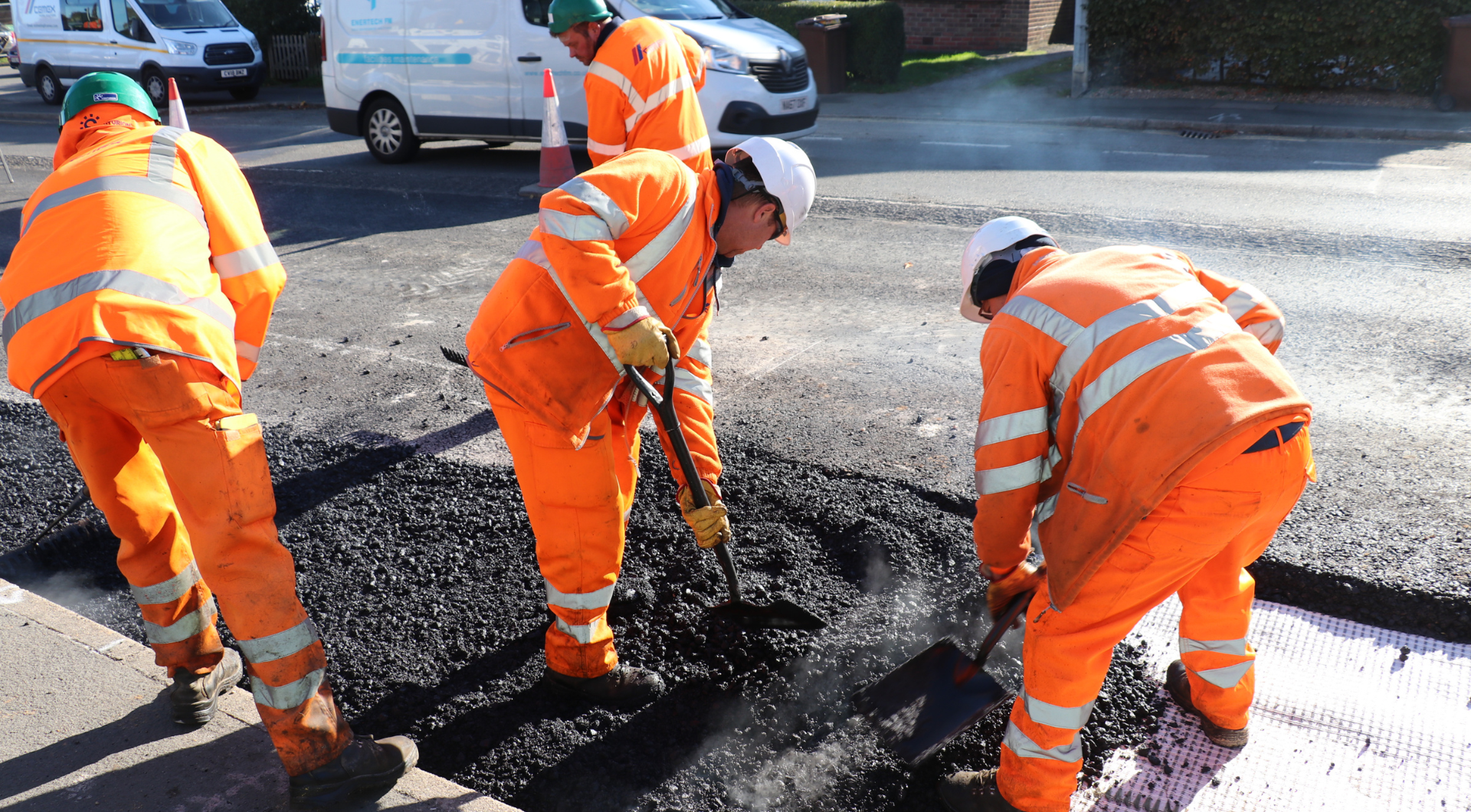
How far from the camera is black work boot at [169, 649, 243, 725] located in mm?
2551

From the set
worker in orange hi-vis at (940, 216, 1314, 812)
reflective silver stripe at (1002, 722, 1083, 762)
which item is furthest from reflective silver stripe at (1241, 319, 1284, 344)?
reflective silver stripe at (1002, 722, 1083, 762)

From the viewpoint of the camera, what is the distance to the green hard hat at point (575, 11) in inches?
189

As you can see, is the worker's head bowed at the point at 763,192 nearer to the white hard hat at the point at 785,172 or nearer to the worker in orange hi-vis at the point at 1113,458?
the white hard hat at the point at 785,172

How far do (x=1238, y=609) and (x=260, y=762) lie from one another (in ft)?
8.03

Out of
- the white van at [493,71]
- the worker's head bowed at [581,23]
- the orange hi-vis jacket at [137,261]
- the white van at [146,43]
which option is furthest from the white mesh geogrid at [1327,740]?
the white van at [146,43]

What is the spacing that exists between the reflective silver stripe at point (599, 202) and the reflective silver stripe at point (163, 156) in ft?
3.20

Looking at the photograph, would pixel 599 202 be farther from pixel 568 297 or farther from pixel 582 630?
pixel 582 630

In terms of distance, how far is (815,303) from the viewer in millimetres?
5922

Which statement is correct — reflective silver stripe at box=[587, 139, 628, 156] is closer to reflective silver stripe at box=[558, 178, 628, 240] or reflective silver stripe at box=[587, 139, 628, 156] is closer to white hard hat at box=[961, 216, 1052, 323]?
reflective silver stripe at box=[558, 178, 628, 240]

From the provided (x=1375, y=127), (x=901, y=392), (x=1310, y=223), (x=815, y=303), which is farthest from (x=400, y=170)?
(x=1375, y=127)

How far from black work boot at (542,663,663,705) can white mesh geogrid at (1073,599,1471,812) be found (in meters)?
1.17

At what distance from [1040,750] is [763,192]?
1.56 metres

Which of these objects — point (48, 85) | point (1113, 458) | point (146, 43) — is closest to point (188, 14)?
point (146, 43)

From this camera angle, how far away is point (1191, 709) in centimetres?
263
